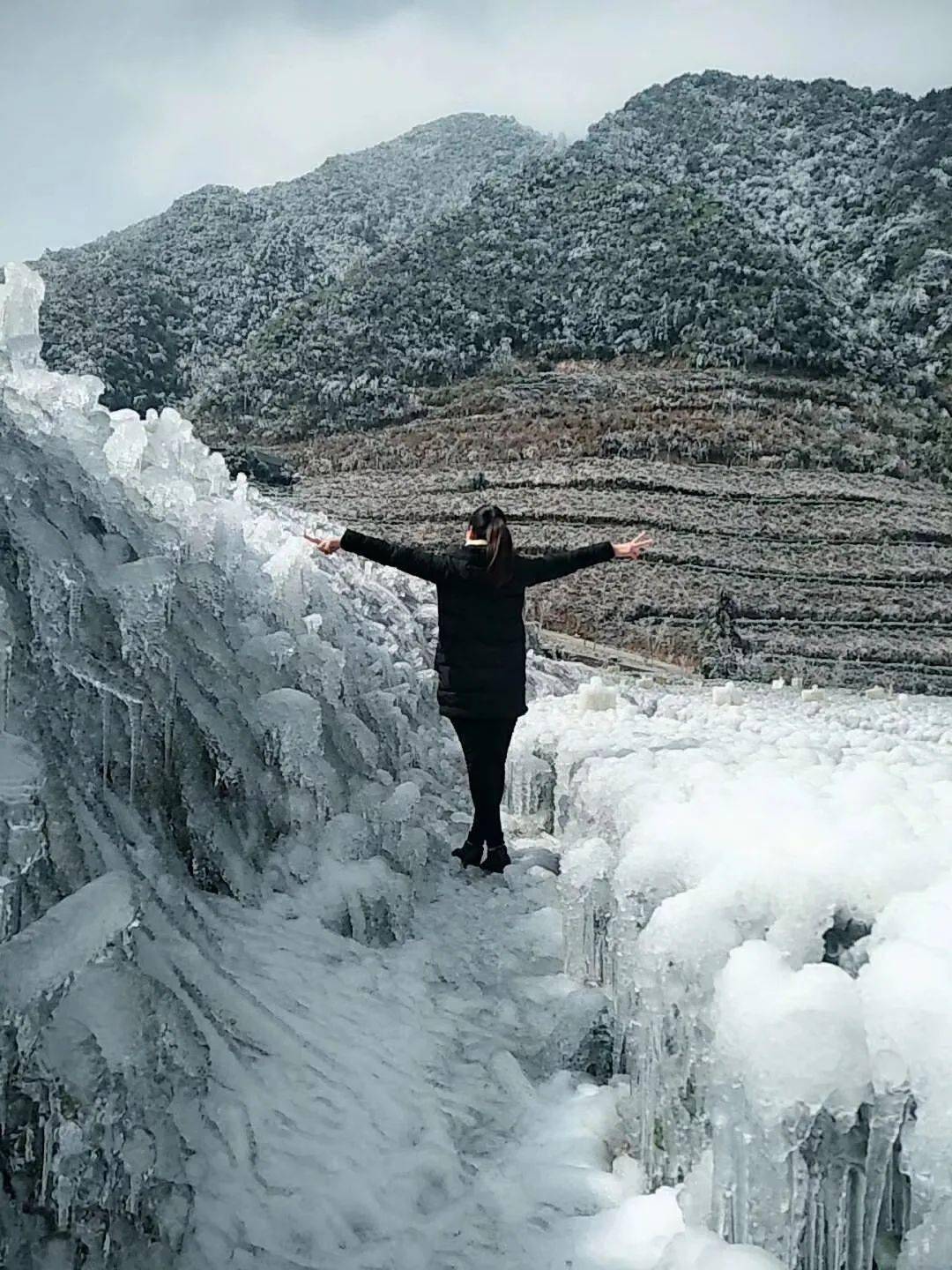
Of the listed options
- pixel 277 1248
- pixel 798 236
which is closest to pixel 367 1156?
pixel 277 1248

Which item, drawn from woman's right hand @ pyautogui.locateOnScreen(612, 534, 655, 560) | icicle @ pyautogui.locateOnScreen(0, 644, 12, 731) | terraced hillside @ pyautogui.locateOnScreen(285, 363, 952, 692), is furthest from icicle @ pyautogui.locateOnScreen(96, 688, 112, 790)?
terraced hillside @ pyautogui.locateOnScreen(285, 363, 952, 692)

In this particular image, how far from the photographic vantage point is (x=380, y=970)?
2385 millimetres

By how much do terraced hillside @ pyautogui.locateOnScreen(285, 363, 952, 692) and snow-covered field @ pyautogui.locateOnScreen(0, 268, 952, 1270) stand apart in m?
13.6

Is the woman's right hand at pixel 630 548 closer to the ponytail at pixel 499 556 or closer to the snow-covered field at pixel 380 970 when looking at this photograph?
the ponytail at pixel 499 556

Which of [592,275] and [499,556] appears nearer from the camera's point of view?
[499,556]

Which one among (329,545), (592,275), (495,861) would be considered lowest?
(495,861)

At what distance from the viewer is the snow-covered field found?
130 centimetres

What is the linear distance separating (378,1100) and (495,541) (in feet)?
5.02

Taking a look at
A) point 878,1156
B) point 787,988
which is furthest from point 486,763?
point 878,1156

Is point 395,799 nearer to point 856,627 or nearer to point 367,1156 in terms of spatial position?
point 367,1156

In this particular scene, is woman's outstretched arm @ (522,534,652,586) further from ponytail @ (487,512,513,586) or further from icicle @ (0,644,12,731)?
icicle @ (0,644,12,731)

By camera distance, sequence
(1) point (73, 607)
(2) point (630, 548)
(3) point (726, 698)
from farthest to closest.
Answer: (3) point (726, 698)
(2) point (630, 548)
(1) point (73, 607)

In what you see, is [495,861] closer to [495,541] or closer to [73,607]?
[495,541]

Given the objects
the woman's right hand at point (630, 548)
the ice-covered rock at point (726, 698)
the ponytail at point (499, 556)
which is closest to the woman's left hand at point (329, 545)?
the ponytail at point (499, 556)
